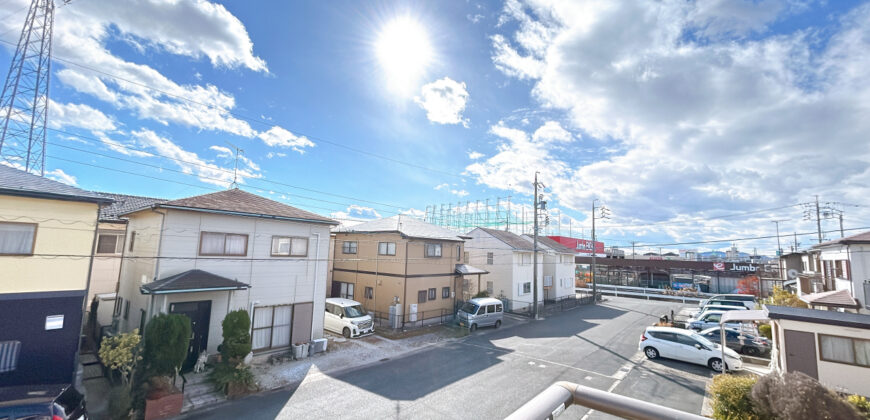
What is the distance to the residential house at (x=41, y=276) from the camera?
387 inches

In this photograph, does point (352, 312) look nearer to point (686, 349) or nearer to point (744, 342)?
point (686, 349)

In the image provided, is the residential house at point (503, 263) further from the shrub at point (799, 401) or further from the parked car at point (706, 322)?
the shrub at point (799, 401)

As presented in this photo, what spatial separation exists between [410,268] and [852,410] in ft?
57.9

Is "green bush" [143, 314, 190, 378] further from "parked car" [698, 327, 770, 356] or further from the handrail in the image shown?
"parked car" [698, 327, 770, 356]

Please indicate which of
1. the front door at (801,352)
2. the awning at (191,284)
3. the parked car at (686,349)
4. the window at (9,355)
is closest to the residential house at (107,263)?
the awning at (191,284)

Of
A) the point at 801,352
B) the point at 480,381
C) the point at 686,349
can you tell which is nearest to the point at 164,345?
the point at 480,381

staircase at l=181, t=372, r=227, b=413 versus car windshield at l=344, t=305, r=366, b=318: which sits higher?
car windshield at l=344, t=305, r=366, b=318

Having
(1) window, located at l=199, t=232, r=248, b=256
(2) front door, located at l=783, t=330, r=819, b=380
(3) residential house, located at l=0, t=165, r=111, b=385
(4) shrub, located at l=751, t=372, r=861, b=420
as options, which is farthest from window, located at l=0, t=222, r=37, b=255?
(2) front door, located at l=783, t=330, r=819, b=380

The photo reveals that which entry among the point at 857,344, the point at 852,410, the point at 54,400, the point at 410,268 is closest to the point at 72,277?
the point at 54,400

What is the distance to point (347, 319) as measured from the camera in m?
19.4

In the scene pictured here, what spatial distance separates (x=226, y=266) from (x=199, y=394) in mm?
4782

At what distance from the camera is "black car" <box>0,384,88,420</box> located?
7.19 metres

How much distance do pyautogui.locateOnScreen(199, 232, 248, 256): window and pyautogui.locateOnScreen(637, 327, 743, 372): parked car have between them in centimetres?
1895

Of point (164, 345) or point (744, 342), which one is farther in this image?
point (744, 342)
